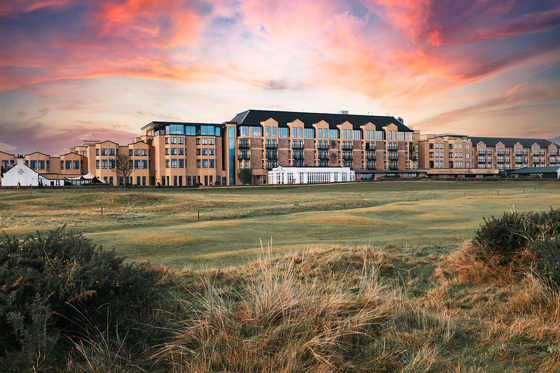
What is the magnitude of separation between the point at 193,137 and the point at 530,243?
96506 millimetres

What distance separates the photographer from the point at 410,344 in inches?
227

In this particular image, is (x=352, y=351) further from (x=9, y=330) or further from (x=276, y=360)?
(x=9, y=330)

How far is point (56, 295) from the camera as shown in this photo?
550cm

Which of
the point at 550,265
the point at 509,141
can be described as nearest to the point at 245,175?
the point at 550,265

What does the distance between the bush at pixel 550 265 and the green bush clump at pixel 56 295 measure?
7.47m

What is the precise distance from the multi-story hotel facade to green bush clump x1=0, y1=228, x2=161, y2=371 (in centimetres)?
9061

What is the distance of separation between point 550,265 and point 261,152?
99164 millimetres

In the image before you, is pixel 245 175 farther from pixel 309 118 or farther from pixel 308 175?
pixel 309 118

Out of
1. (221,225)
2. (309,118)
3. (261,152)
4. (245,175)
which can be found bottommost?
(221,225)

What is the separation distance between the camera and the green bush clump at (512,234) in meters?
9.99

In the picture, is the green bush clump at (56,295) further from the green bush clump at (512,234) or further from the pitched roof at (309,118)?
the pitched roof at (309,118)

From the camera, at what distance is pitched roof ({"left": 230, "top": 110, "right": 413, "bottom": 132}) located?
358 feet

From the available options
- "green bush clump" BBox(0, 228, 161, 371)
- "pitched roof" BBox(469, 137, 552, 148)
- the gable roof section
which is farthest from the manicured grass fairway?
"pitched roof" BBox(469, 137, 552, 148)

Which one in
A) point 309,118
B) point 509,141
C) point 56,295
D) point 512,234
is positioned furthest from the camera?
point 509,141
